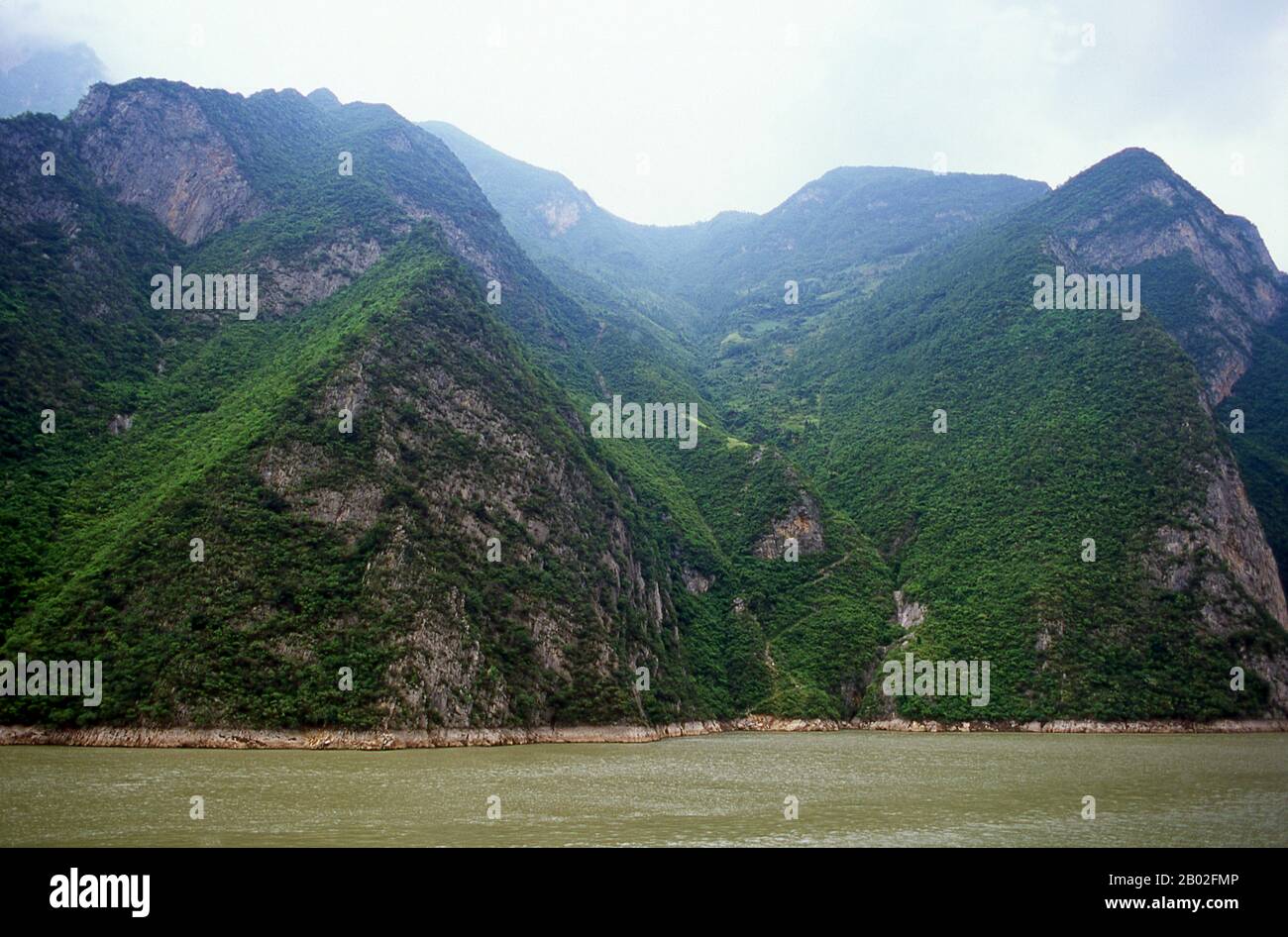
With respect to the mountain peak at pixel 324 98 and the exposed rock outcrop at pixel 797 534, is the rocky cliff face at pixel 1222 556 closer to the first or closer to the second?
the exposed rock outcrop at pixel 797 534

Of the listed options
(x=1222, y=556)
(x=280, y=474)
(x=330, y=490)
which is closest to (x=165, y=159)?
(x=280, y=474)

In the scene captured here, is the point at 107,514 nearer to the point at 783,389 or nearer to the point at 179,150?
the point at 179,150

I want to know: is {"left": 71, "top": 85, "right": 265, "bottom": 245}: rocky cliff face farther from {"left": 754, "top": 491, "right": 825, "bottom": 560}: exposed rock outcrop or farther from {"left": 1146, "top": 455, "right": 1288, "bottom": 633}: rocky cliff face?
{"left": 1146, "top": 455, "right": 1288, "bottom": 633}: rocky cliff face

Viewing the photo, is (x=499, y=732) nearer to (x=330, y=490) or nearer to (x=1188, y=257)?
(x=330, y=490)

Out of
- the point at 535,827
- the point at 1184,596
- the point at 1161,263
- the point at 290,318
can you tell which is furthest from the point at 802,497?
the point at 1161,263

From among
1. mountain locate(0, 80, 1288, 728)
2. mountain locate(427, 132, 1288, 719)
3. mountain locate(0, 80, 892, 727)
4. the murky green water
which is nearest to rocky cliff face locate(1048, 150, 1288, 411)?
mountain locate(427, 132, 1288, 719)
